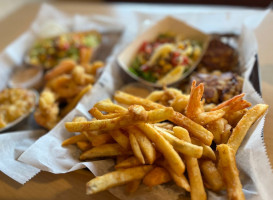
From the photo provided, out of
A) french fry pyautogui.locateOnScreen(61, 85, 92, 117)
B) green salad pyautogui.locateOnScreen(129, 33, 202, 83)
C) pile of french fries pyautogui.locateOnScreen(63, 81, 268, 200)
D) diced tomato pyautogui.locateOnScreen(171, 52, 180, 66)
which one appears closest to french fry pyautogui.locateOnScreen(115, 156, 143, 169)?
pile of french fries pyautogui.locateOnScreen(63, 81, 268, 200)

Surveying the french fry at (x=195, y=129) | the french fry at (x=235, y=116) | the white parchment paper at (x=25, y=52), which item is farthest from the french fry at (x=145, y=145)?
the white parchment paper at (x=25, y=52)

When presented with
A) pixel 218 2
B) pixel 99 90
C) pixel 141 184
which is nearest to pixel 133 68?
pixel 99 90

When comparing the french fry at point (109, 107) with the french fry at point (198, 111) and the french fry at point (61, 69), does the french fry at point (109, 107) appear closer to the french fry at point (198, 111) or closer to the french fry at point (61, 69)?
the french fry at point (198, 111)

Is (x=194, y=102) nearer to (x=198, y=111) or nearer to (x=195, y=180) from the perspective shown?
(x=198, y=111)

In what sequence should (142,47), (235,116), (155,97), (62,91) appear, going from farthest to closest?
(142,47) → (62,91) → (155,97) → (235,116)

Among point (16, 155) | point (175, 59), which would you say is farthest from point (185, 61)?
point (16, 155)

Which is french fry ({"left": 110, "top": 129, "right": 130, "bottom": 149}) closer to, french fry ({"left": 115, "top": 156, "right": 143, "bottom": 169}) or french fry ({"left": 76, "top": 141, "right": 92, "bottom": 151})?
french fry ({"left": 115, "top": 156, "right": 143, "bottom": 169})
